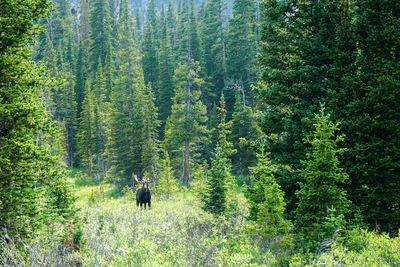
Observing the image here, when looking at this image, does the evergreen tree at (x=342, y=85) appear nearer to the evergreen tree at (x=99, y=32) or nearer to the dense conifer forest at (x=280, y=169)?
the dense conifer forest at (x=280, y=169)

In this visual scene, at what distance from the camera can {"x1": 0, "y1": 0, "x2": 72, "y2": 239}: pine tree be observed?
34.2 feet

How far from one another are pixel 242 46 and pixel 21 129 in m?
43.1

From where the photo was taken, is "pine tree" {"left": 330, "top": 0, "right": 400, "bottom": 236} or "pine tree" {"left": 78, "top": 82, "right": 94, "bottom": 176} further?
"pine tree" {"left": 78, "top": 82, "right": 94, "bottom": 176}

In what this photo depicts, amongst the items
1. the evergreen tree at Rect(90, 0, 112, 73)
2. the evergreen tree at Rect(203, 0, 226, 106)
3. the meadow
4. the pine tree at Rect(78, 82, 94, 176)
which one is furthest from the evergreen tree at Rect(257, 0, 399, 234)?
the evergreen tree at Rect(90, 0, 112, 73)

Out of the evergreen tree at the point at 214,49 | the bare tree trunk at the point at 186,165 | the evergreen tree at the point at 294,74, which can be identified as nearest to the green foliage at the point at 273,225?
the evergreen tree at the point at 294,74

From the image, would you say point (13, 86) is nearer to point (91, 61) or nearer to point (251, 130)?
point (251, 130)

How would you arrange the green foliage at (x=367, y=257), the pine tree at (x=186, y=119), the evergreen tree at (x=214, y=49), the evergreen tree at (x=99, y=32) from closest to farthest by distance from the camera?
the green foliage at (x=367, y=257) → the pine tree at (x=186, y=119) → the evergreen tree at (x=214, y=49) → the evergreen tree at (x=99, y=32)

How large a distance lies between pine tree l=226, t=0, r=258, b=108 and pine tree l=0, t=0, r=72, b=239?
133 ft

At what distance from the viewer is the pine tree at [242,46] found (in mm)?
50719

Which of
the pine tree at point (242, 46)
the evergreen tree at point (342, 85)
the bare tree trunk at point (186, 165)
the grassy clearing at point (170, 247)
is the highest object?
the pine tree at point (242, 46)

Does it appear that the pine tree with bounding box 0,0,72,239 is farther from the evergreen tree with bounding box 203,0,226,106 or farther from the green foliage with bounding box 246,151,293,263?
the evergreen tree with bounding box 203,0,226,106

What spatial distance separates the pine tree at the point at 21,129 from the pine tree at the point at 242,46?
40449 millimetres

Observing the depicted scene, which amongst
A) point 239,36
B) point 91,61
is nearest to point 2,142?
point 239,36

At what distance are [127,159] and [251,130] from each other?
12654 mm
